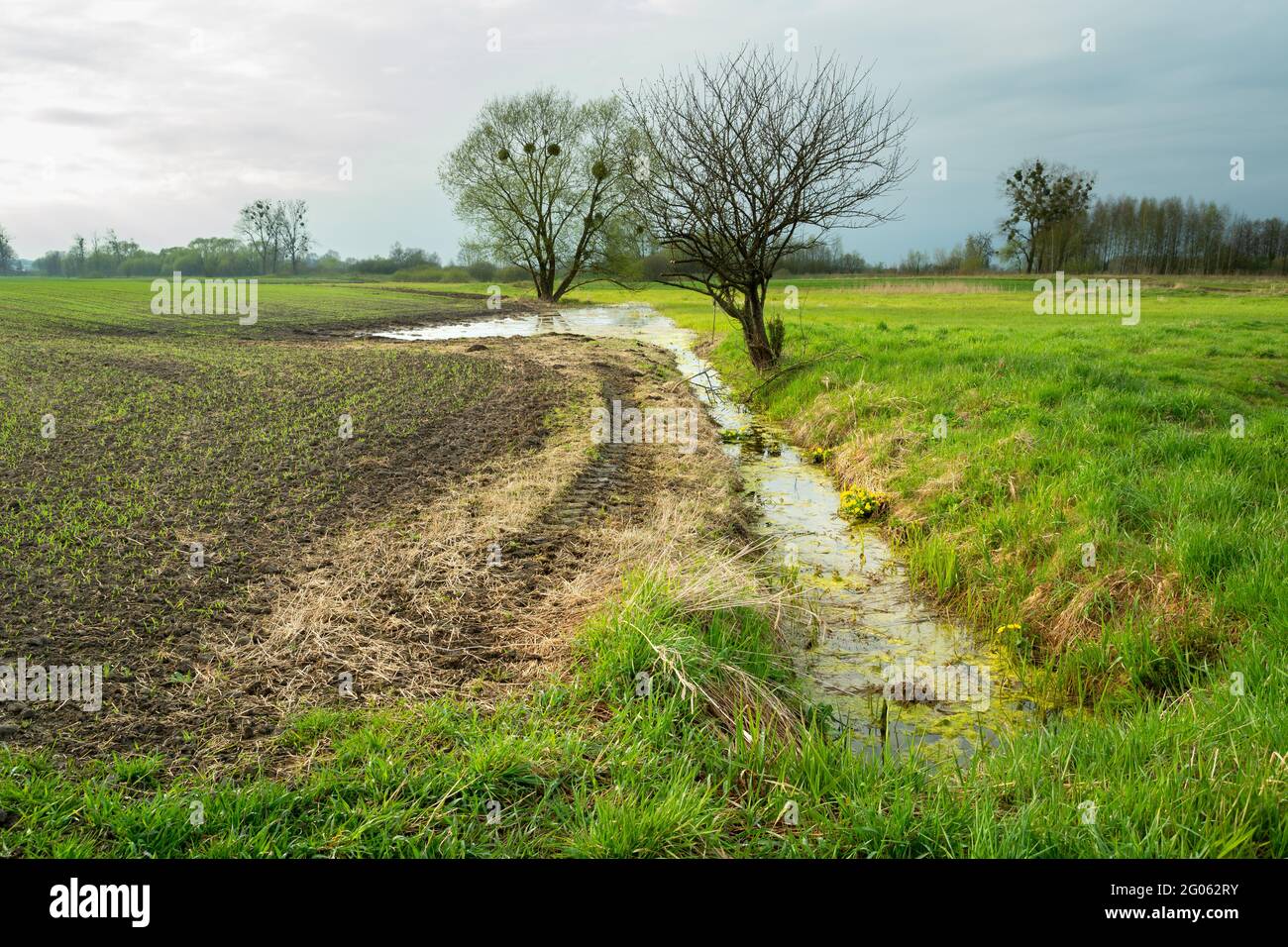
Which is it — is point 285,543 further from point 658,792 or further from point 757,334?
point 757,334

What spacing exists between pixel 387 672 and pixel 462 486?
411 cm

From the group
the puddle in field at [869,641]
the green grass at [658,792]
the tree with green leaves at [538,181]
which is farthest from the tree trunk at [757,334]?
the tree with green leaves at [538,181]

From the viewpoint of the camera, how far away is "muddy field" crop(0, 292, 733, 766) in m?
4.75

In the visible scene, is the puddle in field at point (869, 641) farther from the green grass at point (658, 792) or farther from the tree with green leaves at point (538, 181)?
the tree with green leaves at point (538, 181)

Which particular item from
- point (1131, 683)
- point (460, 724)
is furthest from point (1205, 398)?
point (460, 724)

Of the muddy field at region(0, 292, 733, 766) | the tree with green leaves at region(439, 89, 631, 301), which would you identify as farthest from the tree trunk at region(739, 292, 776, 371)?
the tree with green leaves at region(439, 89, 631, 301)

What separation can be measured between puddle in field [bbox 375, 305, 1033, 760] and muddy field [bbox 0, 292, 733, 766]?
1009 mm

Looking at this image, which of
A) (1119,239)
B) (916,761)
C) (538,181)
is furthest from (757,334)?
(1119,239)

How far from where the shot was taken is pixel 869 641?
6.29 metres

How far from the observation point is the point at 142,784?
12.5 feet

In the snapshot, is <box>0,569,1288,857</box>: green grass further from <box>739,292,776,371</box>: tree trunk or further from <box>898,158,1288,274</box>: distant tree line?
<box>898,158,1288,274</box>: distant tree line

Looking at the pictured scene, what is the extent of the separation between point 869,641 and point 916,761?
6.37 ft

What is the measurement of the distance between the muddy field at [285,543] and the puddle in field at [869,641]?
3.31ft
